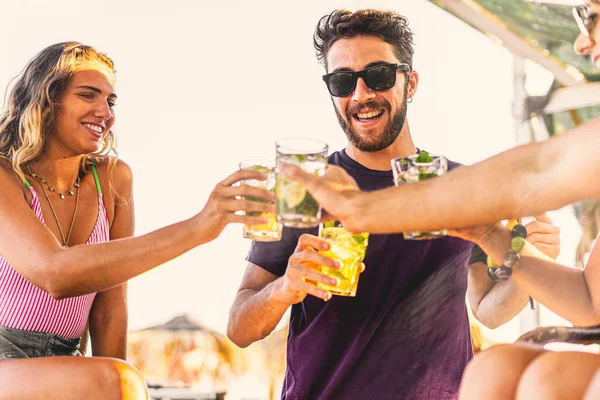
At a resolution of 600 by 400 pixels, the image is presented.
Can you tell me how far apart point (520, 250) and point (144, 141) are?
13.1ft

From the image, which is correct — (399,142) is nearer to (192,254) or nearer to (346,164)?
(346,164)

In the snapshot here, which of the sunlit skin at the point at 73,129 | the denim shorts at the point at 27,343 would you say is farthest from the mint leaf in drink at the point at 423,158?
the denim shorts at the point at 27,343

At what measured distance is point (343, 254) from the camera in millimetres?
1855

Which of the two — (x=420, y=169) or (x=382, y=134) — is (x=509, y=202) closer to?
(x=420, y=169)

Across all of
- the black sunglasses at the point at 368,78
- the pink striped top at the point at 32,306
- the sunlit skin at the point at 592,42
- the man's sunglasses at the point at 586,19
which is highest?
the black sunglasses at the point at 368,78

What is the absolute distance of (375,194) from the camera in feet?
4.93

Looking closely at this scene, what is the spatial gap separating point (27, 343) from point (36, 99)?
78 centimetres

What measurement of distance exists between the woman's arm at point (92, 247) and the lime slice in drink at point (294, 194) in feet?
0.95

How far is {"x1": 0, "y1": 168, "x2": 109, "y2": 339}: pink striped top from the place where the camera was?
2402 mm

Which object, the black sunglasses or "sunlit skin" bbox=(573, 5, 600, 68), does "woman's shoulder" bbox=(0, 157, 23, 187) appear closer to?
the black sunglasses

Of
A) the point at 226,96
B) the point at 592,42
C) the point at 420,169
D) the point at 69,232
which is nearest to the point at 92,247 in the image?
the point at 69,232

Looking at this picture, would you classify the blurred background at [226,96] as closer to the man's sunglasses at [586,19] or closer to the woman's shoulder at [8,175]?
the woman's shoulder at [8,175]

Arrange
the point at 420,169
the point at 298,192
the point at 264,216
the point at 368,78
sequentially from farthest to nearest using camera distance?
the point at 368,78, the point at 264,216, the point at 420,169, the point at 298,192

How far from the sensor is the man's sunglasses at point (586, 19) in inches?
61.6
